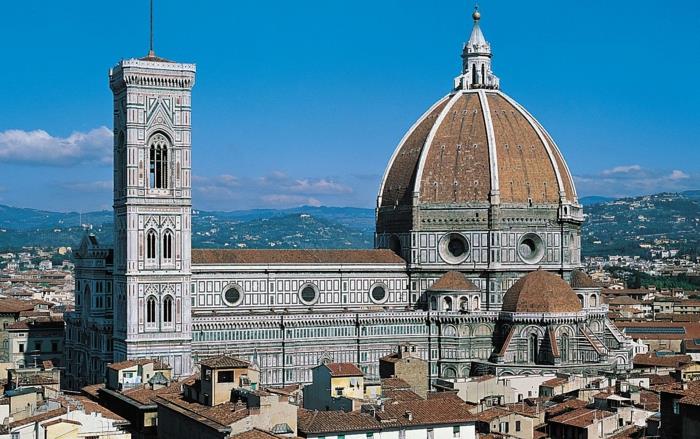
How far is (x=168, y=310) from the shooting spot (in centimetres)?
7194

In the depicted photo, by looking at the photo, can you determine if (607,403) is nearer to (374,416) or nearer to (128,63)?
(374,416)

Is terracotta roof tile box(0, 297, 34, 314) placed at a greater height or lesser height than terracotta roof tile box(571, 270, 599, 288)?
lesser

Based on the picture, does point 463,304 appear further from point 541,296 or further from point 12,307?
point 12,307

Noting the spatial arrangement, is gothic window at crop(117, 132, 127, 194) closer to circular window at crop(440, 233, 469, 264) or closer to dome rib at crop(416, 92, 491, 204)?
dome rib at crop(416, 92, 491, 204)

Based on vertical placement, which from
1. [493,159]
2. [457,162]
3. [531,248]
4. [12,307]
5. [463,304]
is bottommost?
[12,307]

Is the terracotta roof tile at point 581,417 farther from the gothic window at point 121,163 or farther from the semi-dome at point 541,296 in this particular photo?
the gothic window at point 121,163

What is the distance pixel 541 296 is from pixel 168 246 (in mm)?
21930

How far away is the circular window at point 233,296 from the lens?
75.9m

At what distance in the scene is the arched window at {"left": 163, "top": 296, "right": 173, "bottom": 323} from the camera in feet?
236

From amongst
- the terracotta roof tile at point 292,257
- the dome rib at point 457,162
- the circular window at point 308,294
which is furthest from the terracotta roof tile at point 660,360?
the circular window at point 308,294

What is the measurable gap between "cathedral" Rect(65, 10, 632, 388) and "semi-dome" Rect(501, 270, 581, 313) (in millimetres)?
106

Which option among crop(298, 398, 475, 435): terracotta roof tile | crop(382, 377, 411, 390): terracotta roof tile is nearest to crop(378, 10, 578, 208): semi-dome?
crop(382, 377, 411, 390): terracotta roof tile

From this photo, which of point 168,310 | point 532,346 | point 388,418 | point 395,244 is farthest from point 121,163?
point 388,418

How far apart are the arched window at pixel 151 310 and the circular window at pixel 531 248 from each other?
2433 centimetres
